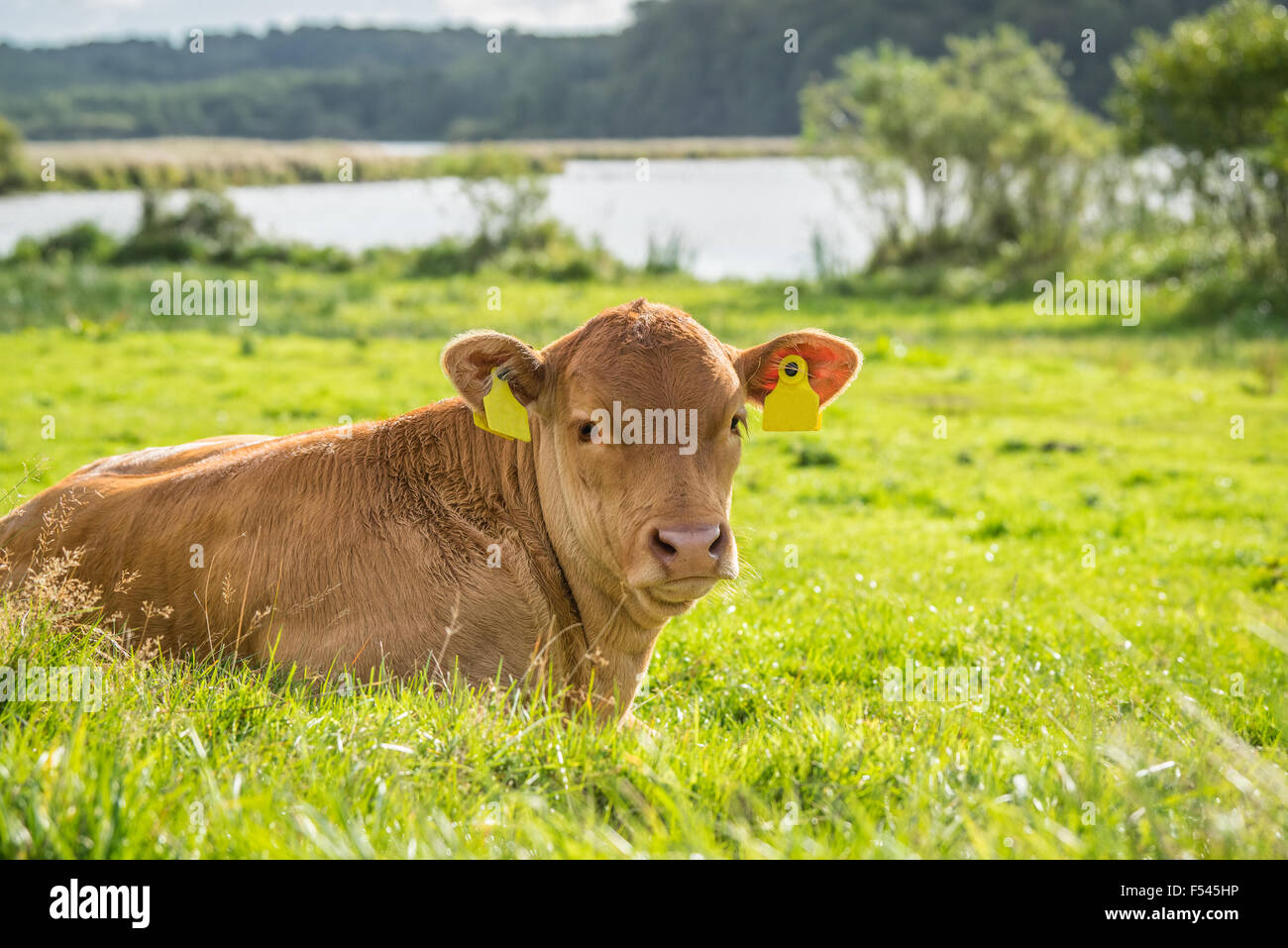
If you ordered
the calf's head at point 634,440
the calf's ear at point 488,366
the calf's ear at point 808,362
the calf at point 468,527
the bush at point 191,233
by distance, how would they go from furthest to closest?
the bush at point 191,233 → the calf's ear at point 808,362 → the calf's ear at point 488,366 → the calf at point 468,527 → the calf's head at point 634,440

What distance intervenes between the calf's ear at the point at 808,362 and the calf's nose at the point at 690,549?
1231mm

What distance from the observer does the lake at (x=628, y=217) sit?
34.2 m

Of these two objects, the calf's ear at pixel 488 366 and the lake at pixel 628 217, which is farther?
the lake at pixel 628 217

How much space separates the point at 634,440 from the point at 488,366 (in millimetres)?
780

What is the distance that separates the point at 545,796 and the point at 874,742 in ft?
3.77

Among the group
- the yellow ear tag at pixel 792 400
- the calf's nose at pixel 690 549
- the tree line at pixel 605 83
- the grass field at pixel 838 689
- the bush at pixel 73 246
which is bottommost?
the grass field at pixel 838 689

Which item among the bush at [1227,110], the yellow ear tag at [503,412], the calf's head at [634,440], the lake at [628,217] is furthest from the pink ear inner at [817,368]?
the lake at [628,217]

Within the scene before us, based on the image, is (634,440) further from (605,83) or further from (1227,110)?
(605,83)

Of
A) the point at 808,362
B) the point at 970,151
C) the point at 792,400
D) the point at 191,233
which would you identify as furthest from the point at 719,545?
the point at 191,233

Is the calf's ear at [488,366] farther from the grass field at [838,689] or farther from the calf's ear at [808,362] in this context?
the grass field at [838,689]

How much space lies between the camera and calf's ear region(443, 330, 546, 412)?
474 cm

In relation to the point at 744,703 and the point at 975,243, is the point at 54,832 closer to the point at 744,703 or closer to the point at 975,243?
the point at 744,703

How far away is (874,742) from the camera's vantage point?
12.6ft
